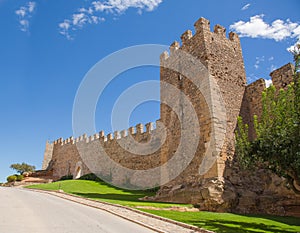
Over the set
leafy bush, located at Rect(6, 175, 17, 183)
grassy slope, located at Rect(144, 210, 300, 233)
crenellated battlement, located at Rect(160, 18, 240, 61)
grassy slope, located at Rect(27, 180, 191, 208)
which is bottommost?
grassy slope, located at Rect(144, 210, 300, 233)

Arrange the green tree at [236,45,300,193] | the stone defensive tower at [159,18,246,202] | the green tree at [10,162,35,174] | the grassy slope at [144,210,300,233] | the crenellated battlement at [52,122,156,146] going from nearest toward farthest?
1. the grassy slope at [144,210,300,233]
2. the green tree at [236,45,300,193]
3. the stone defensive tower at [159,18,246,202]
4. the crenellated battlement at [52,122,156,146]
5. the green tree at [10,162,35,174]

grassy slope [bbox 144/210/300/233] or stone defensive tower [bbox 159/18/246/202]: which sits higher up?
stone defensive tower [bbox 159/18/246/202]

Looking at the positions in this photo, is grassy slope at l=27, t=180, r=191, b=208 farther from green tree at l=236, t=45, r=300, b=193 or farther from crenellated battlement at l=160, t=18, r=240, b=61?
crenellated battlement at l=160, t=18, r=240, b=61

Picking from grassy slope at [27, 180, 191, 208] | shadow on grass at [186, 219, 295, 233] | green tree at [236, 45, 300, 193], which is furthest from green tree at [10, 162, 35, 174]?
green tree at [236, 45, 300, 193]

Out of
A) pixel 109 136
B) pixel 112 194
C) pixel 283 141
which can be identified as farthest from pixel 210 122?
pixel 109 136

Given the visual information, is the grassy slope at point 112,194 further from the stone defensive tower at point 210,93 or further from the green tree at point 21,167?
the green tree at point 21,167

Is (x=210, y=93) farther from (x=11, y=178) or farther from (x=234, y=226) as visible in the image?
(x=11, y=178)

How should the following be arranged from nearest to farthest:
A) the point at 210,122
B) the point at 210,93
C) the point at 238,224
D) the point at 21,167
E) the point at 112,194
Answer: the point at 238,224 < the point at 210,122 < the point at 210,93 < the point at 112,194 < the point at 21,167

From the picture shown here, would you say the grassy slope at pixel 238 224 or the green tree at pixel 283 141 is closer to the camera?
the grassy slope at pixel 238 224

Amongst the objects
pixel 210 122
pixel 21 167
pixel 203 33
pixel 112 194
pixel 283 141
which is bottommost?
pixel 112 194

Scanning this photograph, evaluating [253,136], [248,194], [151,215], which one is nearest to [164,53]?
[253,136]

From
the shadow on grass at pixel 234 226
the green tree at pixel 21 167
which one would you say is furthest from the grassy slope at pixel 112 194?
the green tree at pixel 21 167

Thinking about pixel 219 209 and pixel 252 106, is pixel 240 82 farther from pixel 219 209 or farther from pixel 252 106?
pixel 219 209

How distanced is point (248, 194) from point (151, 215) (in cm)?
Result: 494
